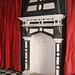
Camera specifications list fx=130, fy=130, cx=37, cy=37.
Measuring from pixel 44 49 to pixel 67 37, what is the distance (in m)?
0.90

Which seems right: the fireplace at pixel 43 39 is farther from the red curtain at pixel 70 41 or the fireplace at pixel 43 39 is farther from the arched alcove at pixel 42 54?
the red curtain at pixel 70 41

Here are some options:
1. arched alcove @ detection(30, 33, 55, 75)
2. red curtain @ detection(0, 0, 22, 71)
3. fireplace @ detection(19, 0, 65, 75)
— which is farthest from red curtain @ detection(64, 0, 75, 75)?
red curtain @ detection(0, 0, 22, 71)

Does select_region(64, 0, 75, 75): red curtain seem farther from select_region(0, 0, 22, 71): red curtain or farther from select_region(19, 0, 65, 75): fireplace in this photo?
select_region(0, 0, 22, 71): red curtain

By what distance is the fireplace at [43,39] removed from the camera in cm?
333

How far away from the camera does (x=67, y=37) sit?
332 cm

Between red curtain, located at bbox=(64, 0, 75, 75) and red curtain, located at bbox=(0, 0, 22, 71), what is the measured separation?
1.56 meters

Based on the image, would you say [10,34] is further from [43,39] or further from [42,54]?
[42,54]

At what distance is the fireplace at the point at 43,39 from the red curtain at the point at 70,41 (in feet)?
0.64

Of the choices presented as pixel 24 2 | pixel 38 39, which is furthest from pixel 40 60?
pixel 24 2

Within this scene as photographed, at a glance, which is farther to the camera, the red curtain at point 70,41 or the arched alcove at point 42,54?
the arched alcove at point 42,54

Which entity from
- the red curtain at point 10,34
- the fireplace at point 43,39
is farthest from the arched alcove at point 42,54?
the red curtain at point 10,34

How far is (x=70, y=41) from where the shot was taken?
10.8ft

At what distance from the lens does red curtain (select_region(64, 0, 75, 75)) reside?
3.26m

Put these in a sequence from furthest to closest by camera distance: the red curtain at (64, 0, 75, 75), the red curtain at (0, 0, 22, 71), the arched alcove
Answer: the red curtain at (0, 0, 22, 71), the arched alcove, the red curtain at (64, 0, 75, 75)
